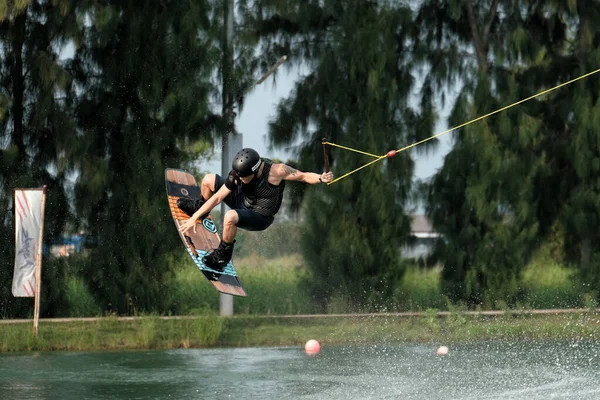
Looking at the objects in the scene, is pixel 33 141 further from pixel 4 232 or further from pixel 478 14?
pixel 478 14

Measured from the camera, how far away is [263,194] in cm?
1038

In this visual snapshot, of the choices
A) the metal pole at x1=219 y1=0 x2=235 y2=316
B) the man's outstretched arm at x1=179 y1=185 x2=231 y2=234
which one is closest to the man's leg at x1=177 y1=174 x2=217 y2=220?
the man's outstretched arm at x1=179 y1=185 x2=231 y2=234

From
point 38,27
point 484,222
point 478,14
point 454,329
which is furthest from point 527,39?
point 38,27

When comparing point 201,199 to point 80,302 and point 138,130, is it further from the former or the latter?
point 80,302

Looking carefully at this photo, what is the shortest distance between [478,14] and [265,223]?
26.8 ft

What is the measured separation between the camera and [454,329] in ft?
49.9

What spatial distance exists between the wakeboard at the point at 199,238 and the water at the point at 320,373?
1014mm

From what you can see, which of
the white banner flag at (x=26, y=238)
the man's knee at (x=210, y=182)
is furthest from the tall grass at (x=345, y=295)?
the man's knee at (x=210, y=182)

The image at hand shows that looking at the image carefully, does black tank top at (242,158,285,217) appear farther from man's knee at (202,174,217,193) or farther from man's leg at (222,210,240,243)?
man's knee at (202,174,217,193)

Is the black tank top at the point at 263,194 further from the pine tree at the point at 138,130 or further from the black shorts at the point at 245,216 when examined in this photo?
the pine tree at the point at 138,130

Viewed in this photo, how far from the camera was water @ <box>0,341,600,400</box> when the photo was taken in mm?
11148

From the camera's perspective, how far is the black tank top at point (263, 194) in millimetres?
10320

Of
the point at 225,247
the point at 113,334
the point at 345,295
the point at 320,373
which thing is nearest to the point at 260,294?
the point at 345,295

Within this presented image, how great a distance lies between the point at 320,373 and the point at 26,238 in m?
4.28
